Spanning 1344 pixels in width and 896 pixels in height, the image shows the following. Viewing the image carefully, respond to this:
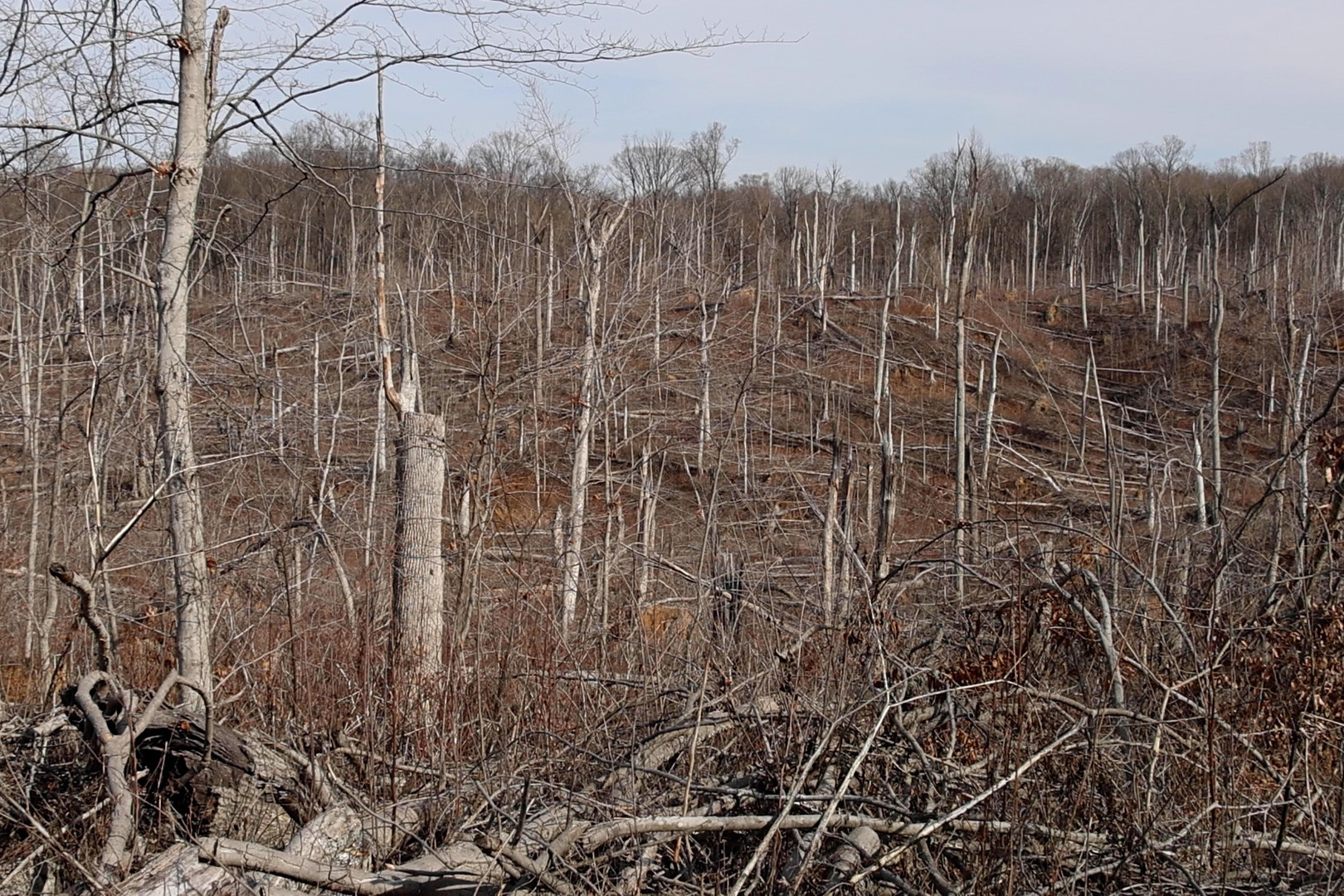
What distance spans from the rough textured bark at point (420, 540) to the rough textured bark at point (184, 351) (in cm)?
93

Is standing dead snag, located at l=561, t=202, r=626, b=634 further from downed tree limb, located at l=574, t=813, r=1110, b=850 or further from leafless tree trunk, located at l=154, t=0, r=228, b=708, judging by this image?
downed tree limb, located at l=574, t=813, r=1110, b=850

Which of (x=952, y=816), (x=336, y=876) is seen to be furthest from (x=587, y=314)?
(x=952, y=816)

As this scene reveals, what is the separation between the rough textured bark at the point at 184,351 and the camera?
409cm

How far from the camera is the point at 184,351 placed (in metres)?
4.20

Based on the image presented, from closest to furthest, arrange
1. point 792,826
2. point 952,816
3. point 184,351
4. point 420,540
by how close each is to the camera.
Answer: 1. point 952,816
2. point 792,826
3. point 184,351
4. point 420,540

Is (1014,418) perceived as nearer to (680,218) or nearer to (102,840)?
(680,218)

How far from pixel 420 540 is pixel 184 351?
2002 millimetres

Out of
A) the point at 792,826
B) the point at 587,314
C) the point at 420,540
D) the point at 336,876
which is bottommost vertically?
the point at 336,876

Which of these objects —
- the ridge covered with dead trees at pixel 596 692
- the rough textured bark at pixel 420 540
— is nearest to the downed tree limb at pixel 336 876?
the ridge covered with dead trees at pixel 596 692

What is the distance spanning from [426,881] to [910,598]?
335 centimetres

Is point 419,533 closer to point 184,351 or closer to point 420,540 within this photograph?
point 420,540

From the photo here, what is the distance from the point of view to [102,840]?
3.47 m

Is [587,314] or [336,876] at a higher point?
[587,314]

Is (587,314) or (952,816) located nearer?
(952,816)
